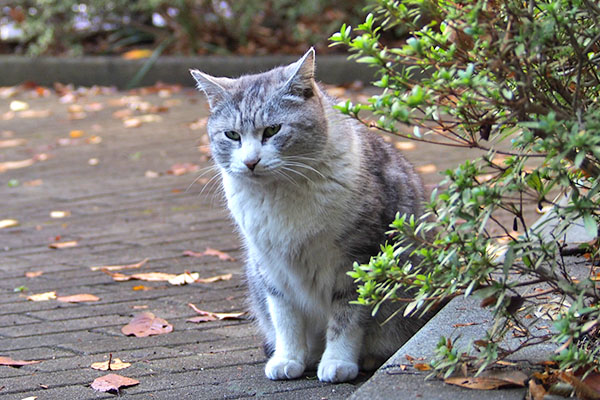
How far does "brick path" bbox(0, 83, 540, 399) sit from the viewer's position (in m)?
3.12

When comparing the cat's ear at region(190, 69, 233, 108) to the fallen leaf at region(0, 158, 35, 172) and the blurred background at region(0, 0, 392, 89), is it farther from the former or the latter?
the blurred background at region(0, 0, 392, 89)

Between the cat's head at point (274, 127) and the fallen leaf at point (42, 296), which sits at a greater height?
the cat's head at point (274, 127)

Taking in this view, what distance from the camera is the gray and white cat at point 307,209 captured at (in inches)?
122

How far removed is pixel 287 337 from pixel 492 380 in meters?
1.08

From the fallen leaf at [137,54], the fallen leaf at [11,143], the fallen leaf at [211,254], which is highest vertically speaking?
the fallen leaf at [211,254]

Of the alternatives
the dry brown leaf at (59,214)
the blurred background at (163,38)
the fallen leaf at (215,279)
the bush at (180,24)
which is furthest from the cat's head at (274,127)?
the bush at (180,24)

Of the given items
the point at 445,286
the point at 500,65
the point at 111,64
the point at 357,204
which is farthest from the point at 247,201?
the point at 111,64

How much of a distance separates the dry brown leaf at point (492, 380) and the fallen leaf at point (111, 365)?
1394 mm

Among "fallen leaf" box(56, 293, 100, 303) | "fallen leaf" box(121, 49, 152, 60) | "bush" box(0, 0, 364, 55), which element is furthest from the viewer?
"fallen leaf" box(121, 49, 152, 60)

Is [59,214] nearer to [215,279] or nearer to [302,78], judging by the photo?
[215,279]

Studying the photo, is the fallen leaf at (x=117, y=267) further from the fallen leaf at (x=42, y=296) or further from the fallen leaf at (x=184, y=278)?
the fallen leaf at (x=42, y=296)

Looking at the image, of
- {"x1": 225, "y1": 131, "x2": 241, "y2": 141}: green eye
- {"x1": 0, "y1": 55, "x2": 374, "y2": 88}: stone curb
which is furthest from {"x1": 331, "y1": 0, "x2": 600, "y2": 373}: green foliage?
{"x1": 0, "y1": 55, "x2": 374, "y2": 88}: stone curb

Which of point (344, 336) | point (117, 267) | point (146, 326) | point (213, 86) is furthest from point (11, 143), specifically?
point (344, 336)

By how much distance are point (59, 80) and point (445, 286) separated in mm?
9243
